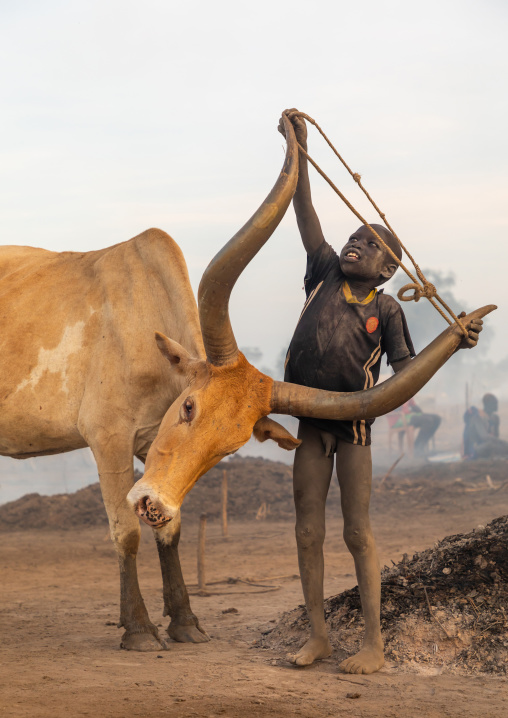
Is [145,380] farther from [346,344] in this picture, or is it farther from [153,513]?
[153,513]

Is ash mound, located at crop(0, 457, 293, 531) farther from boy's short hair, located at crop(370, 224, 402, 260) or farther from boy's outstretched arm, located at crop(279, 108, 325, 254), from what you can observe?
boy's short hair, located at crop(370, 224, 402, 260)

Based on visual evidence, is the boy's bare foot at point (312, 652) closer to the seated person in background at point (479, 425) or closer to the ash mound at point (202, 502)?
the ash mound at point (202, 502)

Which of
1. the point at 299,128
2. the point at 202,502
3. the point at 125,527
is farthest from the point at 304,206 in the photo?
the point at 202,502

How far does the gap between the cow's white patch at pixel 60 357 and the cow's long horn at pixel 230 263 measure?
6.16 feet

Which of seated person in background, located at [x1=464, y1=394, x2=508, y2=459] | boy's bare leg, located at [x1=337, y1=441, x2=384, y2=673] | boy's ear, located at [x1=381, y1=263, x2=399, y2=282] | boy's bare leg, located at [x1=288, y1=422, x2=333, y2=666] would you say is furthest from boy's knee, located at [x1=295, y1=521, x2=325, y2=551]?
seated person in background, located at [x1=464, y1=394, x2=508, y2=459]

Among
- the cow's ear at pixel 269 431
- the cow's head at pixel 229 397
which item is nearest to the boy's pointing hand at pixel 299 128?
the cow's head at pixel 229 397

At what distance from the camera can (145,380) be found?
5.41 metres

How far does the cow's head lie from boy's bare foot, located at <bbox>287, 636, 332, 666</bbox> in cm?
120

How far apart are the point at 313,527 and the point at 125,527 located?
1.42m

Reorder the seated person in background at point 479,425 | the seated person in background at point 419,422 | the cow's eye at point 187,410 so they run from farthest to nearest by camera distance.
A: the seated person in background at point 419,422
the seated person in background at point 479,425
the cow's eye at point 187,410

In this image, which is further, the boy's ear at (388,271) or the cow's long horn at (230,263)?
the boy's ear at (388,271)

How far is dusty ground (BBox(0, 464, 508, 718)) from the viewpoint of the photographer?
12.4 ft

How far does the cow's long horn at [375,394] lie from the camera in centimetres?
418

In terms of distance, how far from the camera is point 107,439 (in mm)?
5422
